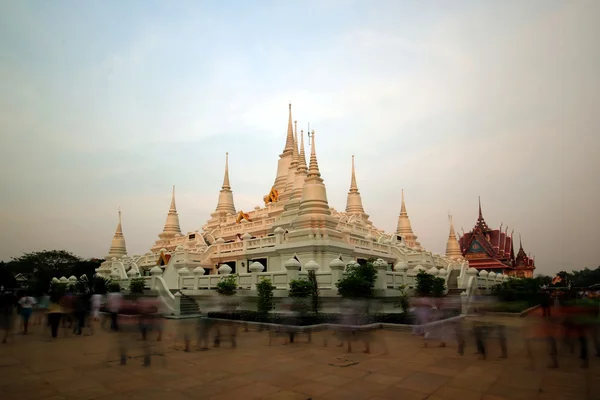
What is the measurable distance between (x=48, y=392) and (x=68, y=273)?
42.3 meters

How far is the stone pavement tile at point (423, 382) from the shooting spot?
318 inches

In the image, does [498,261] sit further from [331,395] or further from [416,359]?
[331,395]

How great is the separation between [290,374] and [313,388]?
4.12 feet

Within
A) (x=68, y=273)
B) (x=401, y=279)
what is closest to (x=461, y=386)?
(x=401, y=279)

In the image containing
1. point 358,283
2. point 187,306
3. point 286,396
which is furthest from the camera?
point 187,306

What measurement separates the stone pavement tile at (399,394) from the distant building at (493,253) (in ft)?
184

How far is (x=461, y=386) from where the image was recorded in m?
8.24

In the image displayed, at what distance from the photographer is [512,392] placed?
25.8 feet

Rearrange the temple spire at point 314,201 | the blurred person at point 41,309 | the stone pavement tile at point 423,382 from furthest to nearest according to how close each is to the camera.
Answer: the temple spire at point 314,201, the blurred person at point 41,309, the stone pavement tile at point 423,382

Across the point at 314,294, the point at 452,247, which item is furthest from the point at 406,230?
the point at 314,294

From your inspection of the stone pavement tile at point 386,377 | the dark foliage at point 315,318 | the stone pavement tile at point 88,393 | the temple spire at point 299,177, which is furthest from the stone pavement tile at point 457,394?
the temple spire at point 299,177

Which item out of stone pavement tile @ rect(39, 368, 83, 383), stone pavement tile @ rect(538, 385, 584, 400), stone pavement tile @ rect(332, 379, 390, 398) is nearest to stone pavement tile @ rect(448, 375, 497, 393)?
stone pavement tile @ rect(538, 385, 584, 400)

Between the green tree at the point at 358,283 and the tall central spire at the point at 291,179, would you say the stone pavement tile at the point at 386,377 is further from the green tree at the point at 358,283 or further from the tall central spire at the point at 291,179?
the tall central spire at the point at 291,179

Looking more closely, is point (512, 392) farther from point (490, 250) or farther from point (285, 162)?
point (490, 250)
